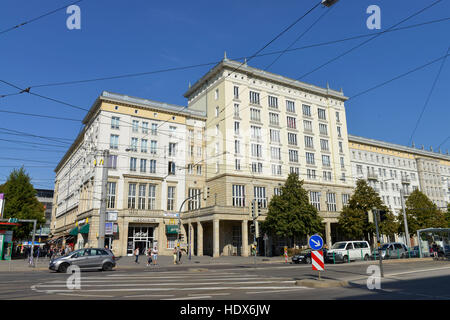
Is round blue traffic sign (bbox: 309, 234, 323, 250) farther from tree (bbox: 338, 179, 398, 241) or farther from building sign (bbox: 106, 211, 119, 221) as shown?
building sign (bbox: 106, 211, 119, 221)

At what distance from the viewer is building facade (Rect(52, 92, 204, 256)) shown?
45.1 metres

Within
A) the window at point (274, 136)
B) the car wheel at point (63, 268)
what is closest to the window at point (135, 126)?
the window at point (274, 136)

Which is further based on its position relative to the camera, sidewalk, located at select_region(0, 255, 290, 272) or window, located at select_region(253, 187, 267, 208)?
window, located at select_region(253, 187, 267, 208)

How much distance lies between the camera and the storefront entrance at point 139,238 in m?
45.9

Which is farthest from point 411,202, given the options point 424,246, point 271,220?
point 271,220

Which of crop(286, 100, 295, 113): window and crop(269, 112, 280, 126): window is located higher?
crop(286, 100, 295, 113): window

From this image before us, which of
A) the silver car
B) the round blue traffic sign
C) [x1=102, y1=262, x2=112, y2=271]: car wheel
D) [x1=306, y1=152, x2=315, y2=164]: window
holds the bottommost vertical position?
[x1=102, y1=262, x2=112, y2=271]: car wheel

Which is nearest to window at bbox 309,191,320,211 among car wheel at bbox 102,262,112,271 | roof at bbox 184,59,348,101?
roof at bbox 184,59,348,101

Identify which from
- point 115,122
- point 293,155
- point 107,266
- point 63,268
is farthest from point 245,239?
point 63,268

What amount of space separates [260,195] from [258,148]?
7.18 m

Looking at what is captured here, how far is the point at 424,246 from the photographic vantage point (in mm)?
34781

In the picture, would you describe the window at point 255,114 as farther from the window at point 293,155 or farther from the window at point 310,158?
the window at point 310,158

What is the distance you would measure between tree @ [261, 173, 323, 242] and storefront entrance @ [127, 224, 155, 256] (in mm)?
16425

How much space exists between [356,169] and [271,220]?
33.6 metres
